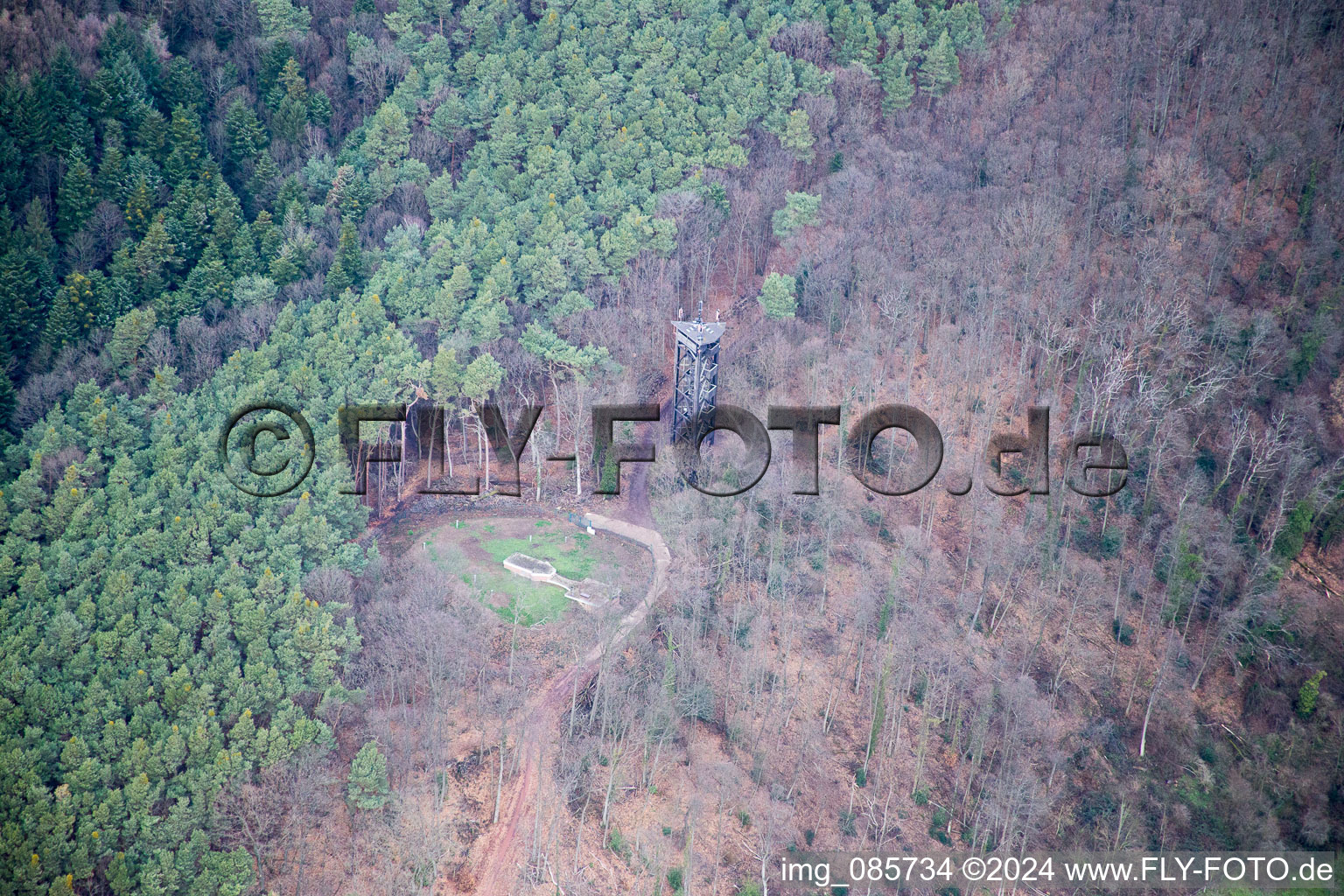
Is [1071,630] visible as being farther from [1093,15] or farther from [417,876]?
[1093,15]

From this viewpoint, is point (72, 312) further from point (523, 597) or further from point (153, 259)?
point (523, 597)

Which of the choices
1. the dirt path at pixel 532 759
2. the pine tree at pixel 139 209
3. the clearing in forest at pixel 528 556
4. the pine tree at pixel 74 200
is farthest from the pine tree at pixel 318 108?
the dirt path at pixel 532 759

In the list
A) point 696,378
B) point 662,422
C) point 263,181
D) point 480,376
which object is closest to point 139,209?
point 263,181

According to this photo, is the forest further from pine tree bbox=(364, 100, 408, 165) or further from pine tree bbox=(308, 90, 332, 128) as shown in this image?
pine tree bbox=(308, 90, 332, 128)

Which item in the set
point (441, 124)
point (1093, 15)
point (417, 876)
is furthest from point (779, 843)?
point (1093, 15)

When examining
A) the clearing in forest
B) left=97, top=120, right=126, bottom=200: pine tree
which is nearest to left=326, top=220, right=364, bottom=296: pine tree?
left=97, top=120, right=126, bottom=200: pine tree

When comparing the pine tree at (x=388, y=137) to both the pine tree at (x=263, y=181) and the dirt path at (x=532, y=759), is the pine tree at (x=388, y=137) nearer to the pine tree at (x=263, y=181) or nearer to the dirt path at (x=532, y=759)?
the pine tree at (x=263, y=181)
